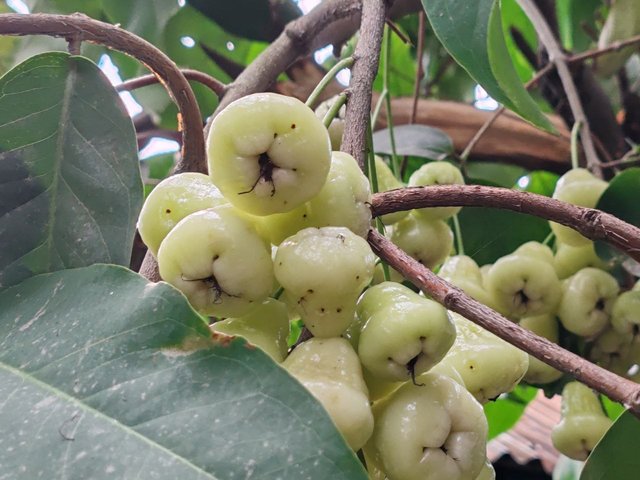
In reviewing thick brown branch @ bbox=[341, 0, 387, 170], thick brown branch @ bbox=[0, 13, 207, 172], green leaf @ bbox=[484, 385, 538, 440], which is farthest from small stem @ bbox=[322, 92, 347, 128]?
green leaf @ bbox=[484, 385, 538, 440]

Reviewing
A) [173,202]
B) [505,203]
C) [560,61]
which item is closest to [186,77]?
[173,202]

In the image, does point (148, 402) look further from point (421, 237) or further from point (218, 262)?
point (421, 237)

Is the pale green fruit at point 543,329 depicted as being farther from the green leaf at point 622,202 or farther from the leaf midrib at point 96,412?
the leaf midrib at point 96,412

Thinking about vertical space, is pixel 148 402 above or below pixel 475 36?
below

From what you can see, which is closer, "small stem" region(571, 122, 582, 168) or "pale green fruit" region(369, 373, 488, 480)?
"pale green fruit" region(369, 373, 488, 480)

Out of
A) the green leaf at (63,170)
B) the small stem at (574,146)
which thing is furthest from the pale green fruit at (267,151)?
the small stem at (574,146)

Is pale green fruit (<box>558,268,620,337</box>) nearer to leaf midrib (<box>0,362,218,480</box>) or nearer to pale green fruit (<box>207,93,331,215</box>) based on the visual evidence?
pale green fruit (<box>207,93,331,215</box>)
